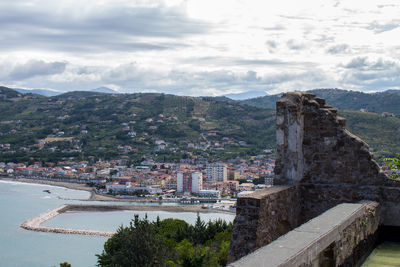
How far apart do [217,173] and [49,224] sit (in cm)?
3587

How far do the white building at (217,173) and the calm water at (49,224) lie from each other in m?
20.5

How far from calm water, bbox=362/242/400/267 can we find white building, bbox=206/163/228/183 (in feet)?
241

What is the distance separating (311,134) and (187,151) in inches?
3734

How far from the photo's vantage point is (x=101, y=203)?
6169 cm

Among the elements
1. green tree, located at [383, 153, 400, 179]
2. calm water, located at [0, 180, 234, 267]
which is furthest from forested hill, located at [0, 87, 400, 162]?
green tree, located at [383, 153, 400, 179]

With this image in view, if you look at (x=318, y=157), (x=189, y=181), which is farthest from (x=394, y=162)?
(x=189, y=181)

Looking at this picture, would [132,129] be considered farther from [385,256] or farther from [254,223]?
[385,256]

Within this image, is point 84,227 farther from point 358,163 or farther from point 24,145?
point 24,145

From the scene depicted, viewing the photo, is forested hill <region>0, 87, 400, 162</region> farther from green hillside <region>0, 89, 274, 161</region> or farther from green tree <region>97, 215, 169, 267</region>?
green tree <region>97, 215, 169, 267</region>

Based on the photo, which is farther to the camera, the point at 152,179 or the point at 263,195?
the point at 152,179

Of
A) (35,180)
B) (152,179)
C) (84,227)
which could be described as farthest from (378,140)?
(35,180)

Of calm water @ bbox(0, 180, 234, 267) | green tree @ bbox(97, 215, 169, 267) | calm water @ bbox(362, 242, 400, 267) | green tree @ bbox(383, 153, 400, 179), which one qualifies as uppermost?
green tree @ bbox(383, 153, 400, 179)

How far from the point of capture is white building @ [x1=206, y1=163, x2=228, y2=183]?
78375 millimetres

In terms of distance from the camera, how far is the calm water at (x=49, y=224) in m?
34.2
